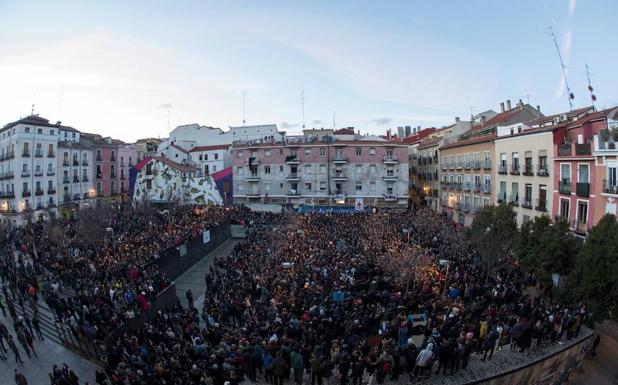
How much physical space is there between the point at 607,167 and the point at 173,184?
132ft

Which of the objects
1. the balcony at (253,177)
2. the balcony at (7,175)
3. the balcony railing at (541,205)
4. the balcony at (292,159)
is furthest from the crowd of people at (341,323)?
the balcony at (7,175)

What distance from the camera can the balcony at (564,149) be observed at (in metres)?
25.9

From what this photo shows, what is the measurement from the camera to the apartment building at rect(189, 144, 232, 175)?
56406 mm

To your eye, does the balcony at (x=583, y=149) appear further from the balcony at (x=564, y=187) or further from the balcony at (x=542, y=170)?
the balcony at (x=542, y=170)

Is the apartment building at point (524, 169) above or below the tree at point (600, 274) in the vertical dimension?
above

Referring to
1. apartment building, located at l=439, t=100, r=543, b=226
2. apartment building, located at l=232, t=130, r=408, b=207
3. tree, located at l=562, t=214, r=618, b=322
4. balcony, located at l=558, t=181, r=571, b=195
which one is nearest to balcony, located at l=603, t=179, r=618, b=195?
balcony, located at l=558, t=181, r=571, b=195

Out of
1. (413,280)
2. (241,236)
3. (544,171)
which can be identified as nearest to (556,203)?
(544,171)

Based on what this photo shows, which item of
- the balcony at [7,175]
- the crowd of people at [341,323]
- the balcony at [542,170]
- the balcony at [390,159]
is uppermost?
the balcony at [390,159]

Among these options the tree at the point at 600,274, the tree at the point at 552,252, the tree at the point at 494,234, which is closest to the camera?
the tree at the point at 600,274

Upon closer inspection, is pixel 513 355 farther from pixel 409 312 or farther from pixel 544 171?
pixel 544 171

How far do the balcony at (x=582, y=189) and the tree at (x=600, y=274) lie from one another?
28.3ft

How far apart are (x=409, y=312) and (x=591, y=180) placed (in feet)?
50.3

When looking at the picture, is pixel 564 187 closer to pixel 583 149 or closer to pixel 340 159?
pixel 583 149

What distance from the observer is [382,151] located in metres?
46.8
